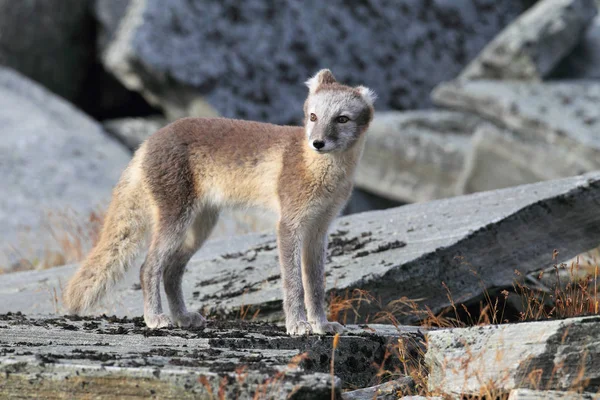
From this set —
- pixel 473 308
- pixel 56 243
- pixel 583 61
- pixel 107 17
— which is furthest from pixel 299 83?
pixel 473 308

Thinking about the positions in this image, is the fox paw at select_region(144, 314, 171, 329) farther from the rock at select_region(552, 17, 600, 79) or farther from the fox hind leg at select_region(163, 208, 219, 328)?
the rock at select_region(552, 17, 600, 79)

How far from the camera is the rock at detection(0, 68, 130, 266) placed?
9.38 meters

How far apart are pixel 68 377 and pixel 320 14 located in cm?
893

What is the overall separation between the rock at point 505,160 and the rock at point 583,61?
1491 mm

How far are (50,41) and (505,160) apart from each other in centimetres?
624

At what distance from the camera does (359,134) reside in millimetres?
5227

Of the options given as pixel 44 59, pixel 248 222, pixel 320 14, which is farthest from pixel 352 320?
pixel 44 59

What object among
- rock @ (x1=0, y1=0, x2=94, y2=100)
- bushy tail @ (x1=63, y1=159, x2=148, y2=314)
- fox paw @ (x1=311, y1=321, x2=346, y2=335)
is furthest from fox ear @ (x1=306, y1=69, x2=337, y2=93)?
rock @ (x1=0, y1=0, x2=94, y2=100)

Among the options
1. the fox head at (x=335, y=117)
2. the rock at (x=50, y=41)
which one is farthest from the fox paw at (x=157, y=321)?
the rock at (x=50, y=41)

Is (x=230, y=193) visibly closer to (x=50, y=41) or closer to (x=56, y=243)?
(x=56, y=243)

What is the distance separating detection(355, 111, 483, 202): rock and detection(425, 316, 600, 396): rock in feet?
23.3

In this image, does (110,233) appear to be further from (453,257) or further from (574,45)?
(574,45)

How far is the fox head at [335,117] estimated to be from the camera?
16.4 feet

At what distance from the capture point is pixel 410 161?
440 inches
